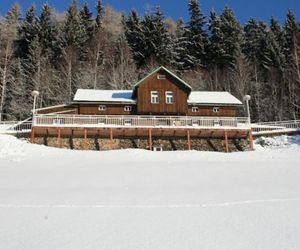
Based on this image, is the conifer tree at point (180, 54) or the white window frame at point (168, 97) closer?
the white window frame at point (168, 97)

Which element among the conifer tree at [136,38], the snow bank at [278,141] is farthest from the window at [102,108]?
the conifer tree at [136,38]

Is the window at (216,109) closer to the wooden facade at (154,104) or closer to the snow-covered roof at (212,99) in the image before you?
the wooden facade at (154,104)

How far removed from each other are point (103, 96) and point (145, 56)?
1634cm

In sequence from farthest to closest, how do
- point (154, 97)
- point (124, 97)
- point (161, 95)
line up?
point (124, 97) → point (161, 95) → point (154, 97)

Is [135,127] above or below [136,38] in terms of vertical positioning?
below

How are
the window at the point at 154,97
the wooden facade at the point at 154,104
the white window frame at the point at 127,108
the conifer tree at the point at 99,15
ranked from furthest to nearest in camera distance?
the conifer tree at the point at 99,15, the window at the point at 154,97, the white window frame at the point at 127,108, the wooden facade at the point at 154,104

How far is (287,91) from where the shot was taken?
123 feet

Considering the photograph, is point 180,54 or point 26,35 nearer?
point 26,35

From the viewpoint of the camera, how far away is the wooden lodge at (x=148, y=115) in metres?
22.0

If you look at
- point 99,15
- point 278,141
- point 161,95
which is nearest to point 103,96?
point 161,95

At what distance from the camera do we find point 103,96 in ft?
86.0

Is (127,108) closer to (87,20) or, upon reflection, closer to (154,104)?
(154,104)

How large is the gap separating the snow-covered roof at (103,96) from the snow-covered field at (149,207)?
13.0 meters

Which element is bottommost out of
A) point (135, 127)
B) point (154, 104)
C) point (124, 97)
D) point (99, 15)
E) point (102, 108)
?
point (135, 127)
